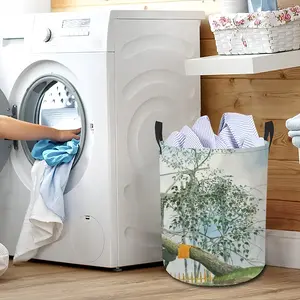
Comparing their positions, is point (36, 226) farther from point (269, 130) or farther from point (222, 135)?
point (269, 130)

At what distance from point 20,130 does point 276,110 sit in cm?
97

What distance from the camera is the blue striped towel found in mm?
2898

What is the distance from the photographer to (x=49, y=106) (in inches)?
126

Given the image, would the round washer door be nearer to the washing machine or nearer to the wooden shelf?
the washing machine

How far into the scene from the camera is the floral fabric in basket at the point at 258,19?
2844 mm

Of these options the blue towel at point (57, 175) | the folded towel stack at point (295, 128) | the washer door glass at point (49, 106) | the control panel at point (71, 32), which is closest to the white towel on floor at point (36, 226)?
the blue towel at point (57, 175)

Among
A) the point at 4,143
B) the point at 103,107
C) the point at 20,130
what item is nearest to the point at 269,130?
the point at 103,107

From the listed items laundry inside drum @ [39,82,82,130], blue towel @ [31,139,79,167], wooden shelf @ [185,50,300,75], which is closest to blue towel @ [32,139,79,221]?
blue towel @ [31,139,79,167]

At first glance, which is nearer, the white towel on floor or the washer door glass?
the white towel on floor

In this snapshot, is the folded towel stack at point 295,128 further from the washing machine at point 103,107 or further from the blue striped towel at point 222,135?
the washing machine at point 103,107

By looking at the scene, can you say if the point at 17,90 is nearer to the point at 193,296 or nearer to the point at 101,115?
the point at 101,115

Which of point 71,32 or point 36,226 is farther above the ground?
point 71,32

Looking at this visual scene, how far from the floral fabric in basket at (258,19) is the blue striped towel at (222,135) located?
1.05 feet

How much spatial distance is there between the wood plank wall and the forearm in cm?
71
